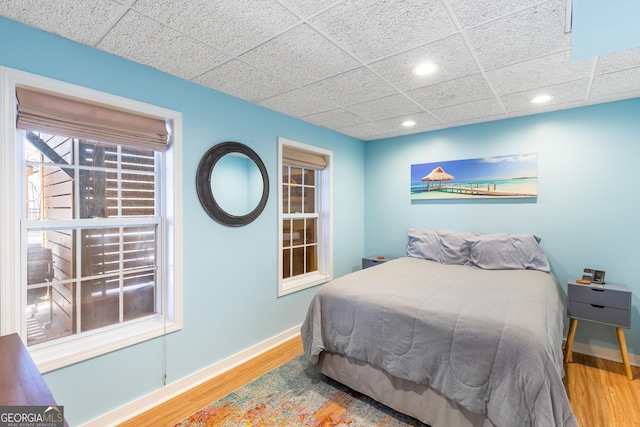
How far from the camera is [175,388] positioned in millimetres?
2270

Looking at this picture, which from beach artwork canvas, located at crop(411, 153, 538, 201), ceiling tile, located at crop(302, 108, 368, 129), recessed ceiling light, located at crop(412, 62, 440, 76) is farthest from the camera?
beach artwork canvas, located at crop(411, 153, 538, 201)

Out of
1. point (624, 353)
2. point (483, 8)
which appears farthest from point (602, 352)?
point (483, 8)

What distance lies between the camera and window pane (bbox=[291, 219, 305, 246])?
3.61 metres

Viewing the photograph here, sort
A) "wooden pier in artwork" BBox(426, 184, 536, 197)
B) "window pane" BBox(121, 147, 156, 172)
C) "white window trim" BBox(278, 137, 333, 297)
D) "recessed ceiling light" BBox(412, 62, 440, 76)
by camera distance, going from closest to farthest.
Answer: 1. "recessed ceiling light" BBox(412, 62, 440, 76)
2. "window pane" BBox(121, 147, 156, 172)
3. "wooden pier in artwork" BBox(426, 184, 536, 197)
4. "white window trim" BBox(278, 137, 333, 297)

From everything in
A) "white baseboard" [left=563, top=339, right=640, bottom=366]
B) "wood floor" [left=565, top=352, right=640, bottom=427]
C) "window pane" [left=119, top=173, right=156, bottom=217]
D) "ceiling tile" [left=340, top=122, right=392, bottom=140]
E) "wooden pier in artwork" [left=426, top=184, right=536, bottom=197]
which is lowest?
"wood floor" [left=565, top=352, right=640, bottom=427]

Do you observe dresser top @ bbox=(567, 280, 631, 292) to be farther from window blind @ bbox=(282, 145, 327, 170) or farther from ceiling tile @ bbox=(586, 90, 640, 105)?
window blind @ bbox=(282, 145, 327, 170)

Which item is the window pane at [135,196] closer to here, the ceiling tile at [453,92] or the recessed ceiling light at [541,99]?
the ceiling tile at [453,92]

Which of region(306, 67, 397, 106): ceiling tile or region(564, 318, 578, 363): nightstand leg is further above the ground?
region(306, 67, 397, 106): ceiling tile

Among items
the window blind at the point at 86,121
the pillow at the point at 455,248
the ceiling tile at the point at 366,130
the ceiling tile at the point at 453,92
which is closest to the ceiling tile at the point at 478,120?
the ceiling tile at the point at 453,92

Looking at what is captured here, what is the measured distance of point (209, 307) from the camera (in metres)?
2.52

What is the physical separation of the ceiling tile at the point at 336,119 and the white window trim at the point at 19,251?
1.47 metres

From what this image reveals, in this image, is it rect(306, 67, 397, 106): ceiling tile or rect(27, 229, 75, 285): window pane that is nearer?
rect(27, 229, 75, 285): window pane

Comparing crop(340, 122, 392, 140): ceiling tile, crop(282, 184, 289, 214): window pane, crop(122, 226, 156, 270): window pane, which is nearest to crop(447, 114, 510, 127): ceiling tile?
crop(340, 122, 392, 140): ceiling tile

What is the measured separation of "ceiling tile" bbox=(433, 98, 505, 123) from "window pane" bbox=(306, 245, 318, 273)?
6.96 feet
